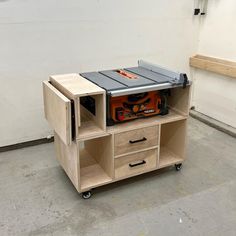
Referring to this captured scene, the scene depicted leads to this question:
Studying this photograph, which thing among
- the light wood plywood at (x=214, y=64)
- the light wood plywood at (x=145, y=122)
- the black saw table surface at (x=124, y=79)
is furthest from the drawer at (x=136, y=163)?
the light wood plywood at (x=214, y=64)

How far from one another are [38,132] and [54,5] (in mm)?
1241

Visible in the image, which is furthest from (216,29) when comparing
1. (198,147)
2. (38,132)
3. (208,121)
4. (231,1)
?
(38,132)

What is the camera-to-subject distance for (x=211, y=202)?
2.12m

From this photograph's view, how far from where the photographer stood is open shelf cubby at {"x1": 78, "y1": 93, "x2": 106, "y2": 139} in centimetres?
194

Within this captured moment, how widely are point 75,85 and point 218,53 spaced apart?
2094 mm

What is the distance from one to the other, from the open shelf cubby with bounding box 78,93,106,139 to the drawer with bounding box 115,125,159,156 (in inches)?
5.9

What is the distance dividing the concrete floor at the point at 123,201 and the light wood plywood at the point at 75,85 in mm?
818

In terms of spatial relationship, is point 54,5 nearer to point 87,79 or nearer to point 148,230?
point 87,79

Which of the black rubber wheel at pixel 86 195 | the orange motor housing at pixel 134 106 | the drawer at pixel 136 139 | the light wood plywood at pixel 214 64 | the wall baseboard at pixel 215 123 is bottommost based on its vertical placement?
the black rubber wheel at pixel 86 195

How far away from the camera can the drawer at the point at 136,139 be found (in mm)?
2074

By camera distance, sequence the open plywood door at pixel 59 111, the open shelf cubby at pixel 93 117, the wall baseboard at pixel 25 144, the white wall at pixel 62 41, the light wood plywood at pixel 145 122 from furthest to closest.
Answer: the wall baseboard at pixel 25 144 < the white wall at pixel 62 41 < the light wood plywood at pixel 145 122 < the open shelf cubby at pixel 93 117 < the open plywood door at pixel 59 111

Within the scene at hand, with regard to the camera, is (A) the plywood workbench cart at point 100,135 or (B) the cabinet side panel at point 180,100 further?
(B) the cabinet side panel at point 180,100

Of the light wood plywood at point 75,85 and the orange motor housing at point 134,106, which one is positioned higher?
the light wood plywood at point 75,85

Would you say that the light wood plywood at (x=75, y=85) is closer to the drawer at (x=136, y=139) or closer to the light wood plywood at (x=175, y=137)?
the drawer at (x=136, y=139)
